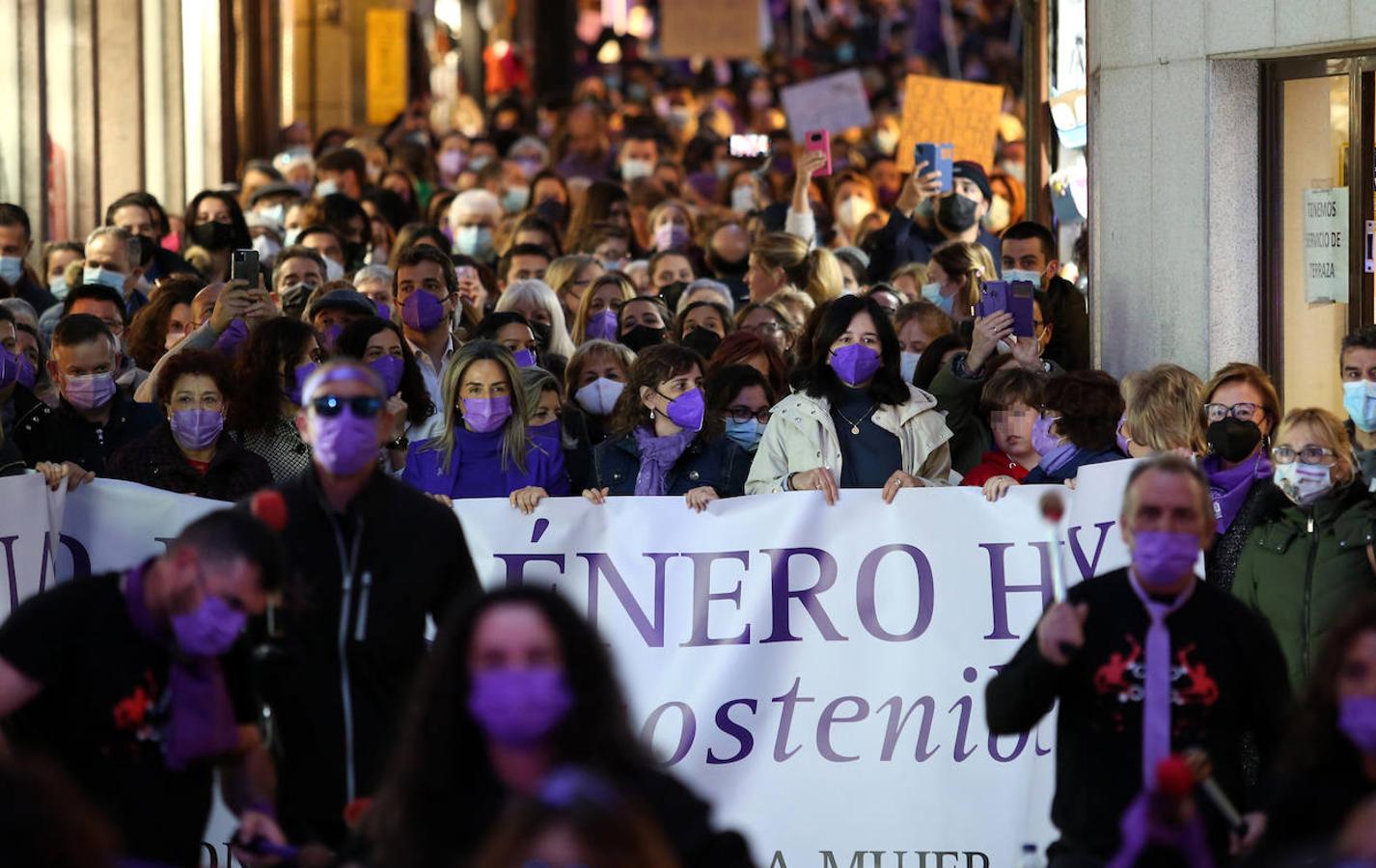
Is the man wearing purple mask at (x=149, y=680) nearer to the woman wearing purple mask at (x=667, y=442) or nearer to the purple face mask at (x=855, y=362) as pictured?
the woman wearing purple mask at (x=667, y=442)

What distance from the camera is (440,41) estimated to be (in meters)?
47.1

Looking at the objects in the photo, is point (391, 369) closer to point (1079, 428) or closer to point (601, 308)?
point (1079, 428)

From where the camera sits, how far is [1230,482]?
9.18m

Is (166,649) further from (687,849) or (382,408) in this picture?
(687,849)

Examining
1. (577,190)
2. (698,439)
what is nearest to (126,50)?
(577,190)

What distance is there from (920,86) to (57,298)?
17.7ft

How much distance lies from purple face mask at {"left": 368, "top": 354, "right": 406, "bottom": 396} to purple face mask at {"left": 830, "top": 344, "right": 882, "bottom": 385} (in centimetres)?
175

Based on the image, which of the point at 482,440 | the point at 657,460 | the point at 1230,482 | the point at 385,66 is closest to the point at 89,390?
the point at 482,440

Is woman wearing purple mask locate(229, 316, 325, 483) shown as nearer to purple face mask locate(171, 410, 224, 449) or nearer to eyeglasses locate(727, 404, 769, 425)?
purple face mask locate(171, 410, 224, 449)

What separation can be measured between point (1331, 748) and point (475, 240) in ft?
38.3

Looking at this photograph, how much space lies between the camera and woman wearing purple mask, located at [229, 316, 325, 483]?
10.0 meters

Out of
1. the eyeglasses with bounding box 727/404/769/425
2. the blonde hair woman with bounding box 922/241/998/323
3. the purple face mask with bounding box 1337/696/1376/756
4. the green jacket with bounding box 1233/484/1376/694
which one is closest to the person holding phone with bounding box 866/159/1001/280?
the blonde hair woman with bounding box 922/241/998/323

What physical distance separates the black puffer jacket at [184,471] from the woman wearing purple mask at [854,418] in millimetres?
1711

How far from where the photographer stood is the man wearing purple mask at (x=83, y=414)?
10.3 meters
